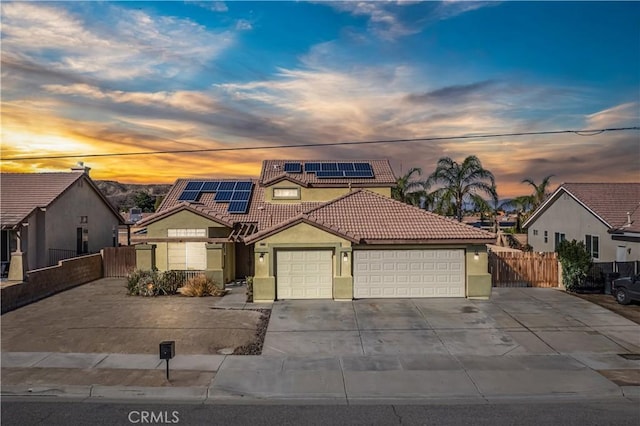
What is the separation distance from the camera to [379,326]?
49.9 feet

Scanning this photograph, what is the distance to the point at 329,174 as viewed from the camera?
28.6 meters

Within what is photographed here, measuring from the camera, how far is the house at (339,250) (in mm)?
19047

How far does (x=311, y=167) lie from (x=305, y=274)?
1173cm

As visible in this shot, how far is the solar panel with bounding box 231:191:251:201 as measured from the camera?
90.3ft

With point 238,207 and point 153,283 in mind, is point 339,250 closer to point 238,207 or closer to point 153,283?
point 153,283

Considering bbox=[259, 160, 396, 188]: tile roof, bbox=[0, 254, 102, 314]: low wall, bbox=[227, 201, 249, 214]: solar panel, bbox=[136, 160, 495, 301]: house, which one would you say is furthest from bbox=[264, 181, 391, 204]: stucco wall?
bbox=[0, 254, 102, 314]: low wall

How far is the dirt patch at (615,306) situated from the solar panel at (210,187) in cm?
2063

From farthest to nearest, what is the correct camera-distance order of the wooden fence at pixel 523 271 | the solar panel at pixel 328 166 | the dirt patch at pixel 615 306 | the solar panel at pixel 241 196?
the solar panel at pixel 328 166
the solar panel at pixel 241 196
the wooden fence at pixel 523 271
the dirt patch at pixel 615 306

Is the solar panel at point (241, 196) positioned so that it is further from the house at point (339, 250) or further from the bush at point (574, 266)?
the bush at point (574, 266)

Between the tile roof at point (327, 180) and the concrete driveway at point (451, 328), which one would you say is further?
the tile roof at point (327, 180)

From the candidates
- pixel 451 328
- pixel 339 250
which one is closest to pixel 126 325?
pixel 339 250

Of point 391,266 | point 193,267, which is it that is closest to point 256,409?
point 391,266

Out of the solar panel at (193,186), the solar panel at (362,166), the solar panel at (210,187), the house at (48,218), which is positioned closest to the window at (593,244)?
the solar panel at (362,166)

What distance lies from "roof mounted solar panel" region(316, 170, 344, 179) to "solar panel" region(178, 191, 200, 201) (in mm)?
7494
